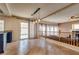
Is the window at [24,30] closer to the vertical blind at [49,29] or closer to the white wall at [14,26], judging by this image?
the white wall at [14,26]

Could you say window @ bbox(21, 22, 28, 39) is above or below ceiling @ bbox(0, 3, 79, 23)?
below

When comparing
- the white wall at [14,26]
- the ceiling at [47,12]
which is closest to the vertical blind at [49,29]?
the ceiling at [47,12]

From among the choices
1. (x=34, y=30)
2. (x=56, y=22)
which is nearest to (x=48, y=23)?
(x=56, y=22)

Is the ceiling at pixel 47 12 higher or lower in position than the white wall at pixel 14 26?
higher

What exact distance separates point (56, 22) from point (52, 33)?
1.16 feet

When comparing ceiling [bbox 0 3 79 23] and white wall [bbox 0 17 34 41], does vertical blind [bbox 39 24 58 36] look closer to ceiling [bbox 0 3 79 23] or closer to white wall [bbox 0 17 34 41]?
ceiling [bbox 0 3 79 23]

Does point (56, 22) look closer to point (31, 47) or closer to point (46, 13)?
point (46, 13)

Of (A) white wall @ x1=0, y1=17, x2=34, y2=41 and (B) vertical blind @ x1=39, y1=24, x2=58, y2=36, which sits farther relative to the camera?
(B) vertical blind @ x1=39, y1=24, x2=58, y2=36

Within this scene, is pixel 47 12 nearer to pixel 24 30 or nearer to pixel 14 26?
pixel 24 30

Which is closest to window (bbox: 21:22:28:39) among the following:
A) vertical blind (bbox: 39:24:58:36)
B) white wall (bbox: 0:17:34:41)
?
white wall (bbox: 0:17:34:41)

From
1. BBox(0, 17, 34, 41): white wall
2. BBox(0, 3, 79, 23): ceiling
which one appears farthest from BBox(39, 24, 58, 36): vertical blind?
BBox(0, 17, 34, 41): white wall

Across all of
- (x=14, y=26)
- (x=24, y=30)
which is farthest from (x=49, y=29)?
(x=14, y=26)
